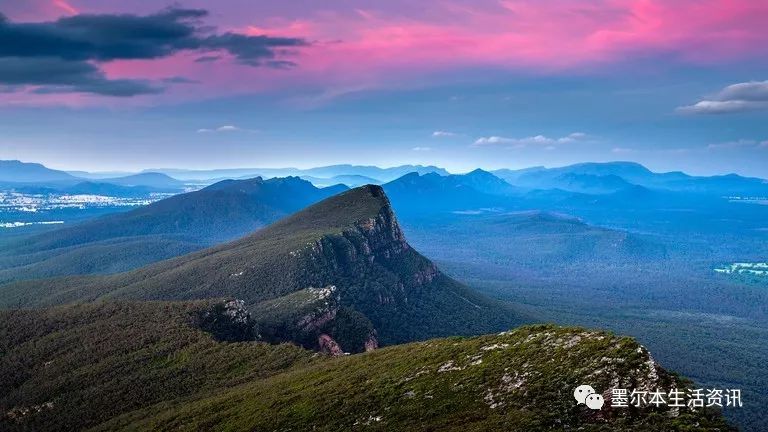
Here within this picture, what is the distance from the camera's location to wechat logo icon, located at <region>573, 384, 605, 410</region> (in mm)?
38844

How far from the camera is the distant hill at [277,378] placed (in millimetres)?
41406

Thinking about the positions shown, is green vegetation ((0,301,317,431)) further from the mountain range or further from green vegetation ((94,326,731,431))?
green vegetation ((94,326,731,431))

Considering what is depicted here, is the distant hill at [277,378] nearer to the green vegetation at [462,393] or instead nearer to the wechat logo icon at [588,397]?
the green vegetation at [462,393]

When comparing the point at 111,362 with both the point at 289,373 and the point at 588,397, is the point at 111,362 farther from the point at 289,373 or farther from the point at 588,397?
the point at 588,397

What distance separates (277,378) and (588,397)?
182ft

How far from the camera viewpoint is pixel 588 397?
1563 inches

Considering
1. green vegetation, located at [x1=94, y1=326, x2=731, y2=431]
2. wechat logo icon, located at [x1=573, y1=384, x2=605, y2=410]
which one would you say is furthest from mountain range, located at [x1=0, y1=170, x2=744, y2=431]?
wechat logo icon, located at [x1=573, y1=384, x2=605, y2=410]

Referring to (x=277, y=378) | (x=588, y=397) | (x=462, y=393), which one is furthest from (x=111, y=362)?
(x=588, y=397)

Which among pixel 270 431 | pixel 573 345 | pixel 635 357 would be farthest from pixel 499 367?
pixel 270 431

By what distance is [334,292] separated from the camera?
163 m

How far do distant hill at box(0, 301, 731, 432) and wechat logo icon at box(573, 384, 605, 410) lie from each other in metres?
0.60

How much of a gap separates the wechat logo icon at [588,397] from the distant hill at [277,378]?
1.98 feet

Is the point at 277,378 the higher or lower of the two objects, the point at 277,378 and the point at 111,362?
the higher

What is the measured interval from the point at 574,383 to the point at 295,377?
155ft
